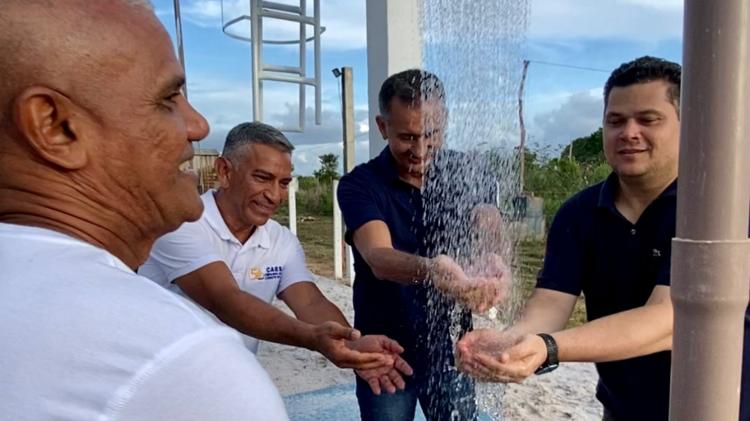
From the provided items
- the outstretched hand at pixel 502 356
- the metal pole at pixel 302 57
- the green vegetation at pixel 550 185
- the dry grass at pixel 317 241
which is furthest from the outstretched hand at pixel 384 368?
the dry grass at pixel 317 241

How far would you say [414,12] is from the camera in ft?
10.8

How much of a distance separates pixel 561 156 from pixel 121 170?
25.7 feet

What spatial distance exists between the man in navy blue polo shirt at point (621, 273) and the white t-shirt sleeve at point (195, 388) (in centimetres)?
93

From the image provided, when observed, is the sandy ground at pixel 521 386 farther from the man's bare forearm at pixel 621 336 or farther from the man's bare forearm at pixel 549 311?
the man's bare forearm at pixel 621 336

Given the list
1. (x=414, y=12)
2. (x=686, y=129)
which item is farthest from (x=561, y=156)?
(x=686, y=129)

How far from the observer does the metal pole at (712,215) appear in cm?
71

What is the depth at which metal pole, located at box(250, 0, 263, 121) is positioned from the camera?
4840 mm

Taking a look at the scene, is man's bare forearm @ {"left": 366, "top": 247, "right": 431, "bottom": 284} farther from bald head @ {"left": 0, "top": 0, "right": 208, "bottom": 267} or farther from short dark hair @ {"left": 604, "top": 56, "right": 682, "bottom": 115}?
bald head @ {"left": 0, "top": 0, "right": 208, "bottom": 267}

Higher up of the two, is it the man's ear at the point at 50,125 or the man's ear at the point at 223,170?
the man's ear at the point at 50,125

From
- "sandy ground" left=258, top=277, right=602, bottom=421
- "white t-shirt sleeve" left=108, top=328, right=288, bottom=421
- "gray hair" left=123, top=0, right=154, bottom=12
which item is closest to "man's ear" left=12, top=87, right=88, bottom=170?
"gray hair" left=123, top=0, right=154, bottom=12

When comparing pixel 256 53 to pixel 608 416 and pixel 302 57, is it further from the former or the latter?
pixel 608 416

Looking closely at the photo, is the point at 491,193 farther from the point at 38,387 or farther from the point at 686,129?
the point at 38,387

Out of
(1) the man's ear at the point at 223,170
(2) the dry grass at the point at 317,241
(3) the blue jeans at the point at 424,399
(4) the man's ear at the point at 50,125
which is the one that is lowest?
(2) the dry grass at the point at 317,241

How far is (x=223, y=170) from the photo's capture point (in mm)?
2188
